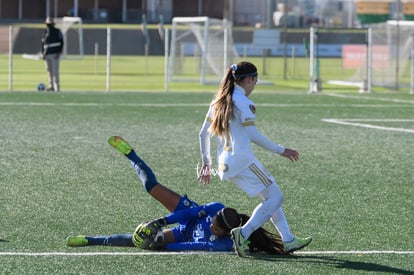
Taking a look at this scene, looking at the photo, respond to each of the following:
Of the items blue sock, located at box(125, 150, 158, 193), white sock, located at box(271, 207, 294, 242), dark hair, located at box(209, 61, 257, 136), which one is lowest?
white sock, located at box(271, 207, 294, 242)

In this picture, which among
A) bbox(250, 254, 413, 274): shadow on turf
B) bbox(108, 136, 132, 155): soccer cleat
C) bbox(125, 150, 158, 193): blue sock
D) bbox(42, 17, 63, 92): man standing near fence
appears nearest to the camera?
bbox(250, 254, 413, 274): shadow on turf

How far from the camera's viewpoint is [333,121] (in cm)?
2070

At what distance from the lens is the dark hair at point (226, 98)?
8.21 metres

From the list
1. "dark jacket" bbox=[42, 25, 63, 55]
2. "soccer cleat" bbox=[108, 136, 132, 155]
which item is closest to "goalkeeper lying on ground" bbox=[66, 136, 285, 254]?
"soccer cleat" bbox=[108, 136, 132, 155]

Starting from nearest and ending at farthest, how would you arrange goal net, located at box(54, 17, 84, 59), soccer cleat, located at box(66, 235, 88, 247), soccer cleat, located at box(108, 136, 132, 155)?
soccer cleat, located at box(66, 235, 88, 247)
soccer cleat, located at box(108, 136, 132, 155)
goal net, located at box(54, 17, 84, 59)

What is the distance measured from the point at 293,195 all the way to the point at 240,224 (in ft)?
10.2

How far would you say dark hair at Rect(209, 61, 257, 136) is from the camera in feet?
26.9

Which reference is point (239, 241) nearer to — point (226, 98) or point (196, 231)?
point (196, 231)

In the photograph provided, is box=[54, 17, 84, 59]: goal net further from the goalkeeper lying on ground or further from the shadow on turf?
the shadow on turf

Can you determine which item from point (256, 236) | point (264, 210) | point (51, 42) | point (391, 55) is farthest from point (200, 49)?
point (264, 210)

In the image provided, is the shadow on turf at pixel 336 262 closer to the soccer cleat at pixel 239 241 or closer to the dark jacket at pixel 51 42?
the soccer cleat at pixel 239 241

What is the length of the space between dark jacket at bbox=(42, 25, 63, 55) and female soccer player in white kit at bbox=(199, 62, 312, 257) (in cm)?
2132

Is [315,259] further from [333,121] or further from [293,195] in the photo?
[333,121]

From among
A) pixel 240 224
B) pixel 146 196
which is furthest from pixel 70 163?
pixel 240 224
